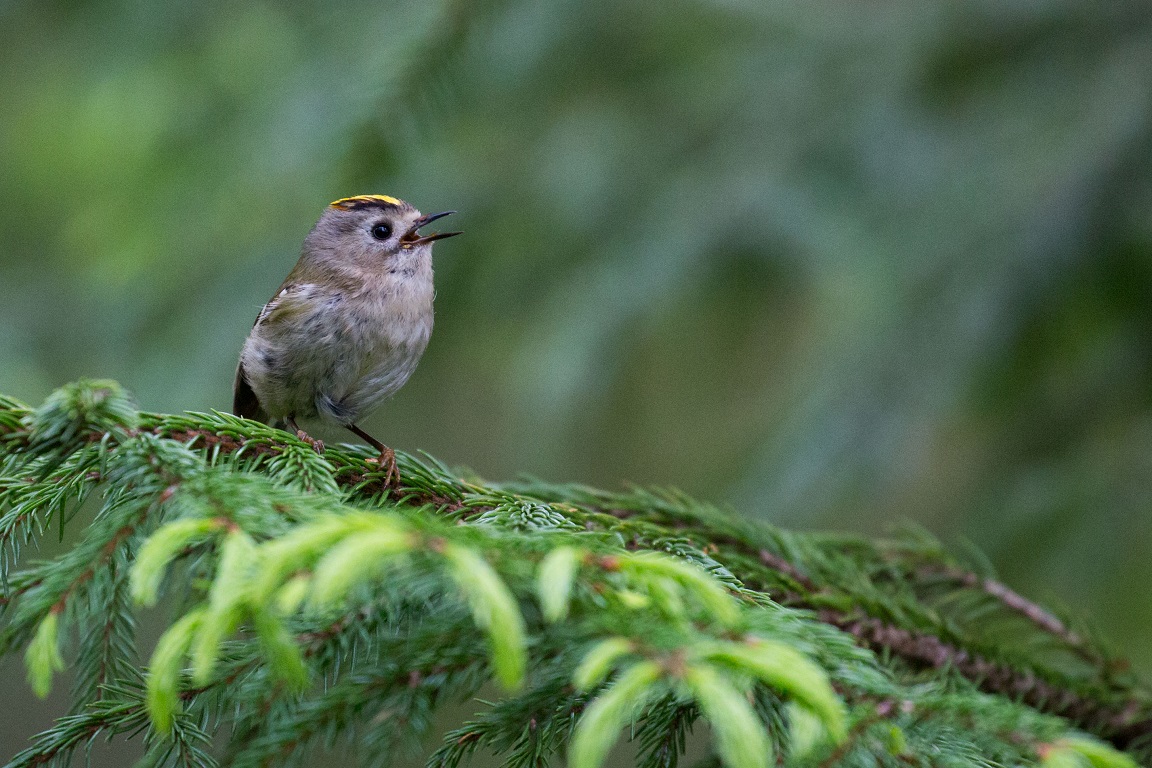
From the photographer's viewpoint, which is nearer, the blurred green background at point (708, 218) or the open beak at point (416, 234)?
the blurred green background at point (708, 218)

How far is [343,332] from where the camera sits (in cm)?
239

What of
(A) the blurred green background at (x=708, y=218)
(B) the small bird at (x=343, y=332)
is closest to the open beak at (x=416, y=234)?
(B) the small bird at (x=343, y=332)

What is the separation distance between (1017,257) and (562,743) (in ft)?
5.57

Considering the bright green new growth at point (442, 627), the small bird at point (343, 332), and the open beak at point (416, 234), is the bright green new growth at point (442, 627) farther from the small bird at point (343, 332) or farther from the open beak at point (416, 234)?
the open beak at point (416, 234)

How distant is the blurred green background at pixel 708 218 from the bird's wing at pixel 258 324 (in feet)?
0.89

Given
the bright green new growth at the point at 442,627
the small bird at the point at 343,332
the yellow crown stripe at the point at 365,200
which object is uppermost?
the yellow crown stripe at the point at 365,200

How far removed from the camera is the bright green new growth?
33.7 inches

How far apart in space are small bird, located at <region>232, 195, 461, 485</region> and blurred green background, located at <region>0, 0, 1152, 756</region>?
0.68 feet

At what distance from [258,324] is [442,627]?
5.42 ft

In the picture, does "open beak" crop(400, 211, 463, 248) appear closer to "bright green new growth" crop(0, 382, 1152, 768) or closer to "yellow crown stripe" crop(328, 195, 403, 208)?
"yellow crown stripe" crop(328, 195, 403, 208)

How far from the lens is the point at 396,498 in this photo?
4.87 feet

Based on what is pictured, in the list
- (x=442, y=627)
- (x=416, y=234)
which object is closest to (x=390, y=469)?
(x=442, y=627)

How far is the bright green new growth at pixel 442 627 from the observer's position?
86 centimetres

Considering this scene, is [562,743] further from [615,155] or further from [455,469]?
[615,155]
